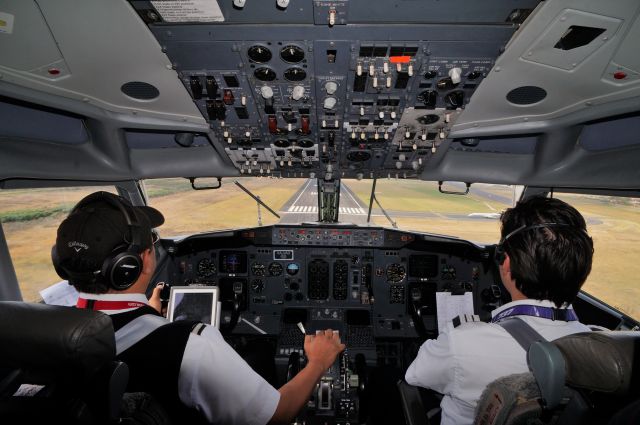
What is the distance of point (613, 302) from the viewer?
2.59 metres

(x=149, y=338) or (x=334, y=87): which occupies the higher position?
(x=334, y=87)

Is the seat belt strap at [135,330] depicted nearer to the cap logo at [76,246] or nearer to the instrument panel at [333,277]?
the cap logo at [76,246]

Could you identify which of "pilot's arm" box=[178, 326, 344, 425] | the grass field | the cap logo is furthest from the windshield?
"pilot's arm" box=[178, 326, 344, 425]

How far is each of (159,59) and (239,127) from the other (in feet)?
2.63

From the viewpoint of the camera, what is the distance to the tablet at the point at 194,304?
2.81m

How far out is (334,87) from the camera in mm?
2016

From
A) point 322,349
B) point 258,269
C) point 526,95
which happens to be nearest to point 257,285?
point 258,269

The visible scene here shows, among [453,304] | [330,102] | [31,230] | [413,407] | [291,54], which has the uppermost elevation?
[291,54]

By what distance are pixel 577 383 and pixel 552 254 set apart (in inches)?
25.2

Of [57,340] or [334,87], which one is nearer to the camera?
[57,340]

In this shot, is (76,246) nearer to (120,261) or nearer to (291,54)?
(120,261)

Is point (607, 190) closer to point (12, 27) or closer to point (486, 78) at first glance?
point (486, 78)

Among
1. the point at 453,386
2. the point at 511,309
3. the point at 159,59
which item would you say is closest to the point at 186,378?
the point at 453,386

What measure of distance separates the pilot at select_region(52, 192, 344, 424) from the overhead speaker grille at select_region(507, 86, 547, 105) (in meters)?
2.29
